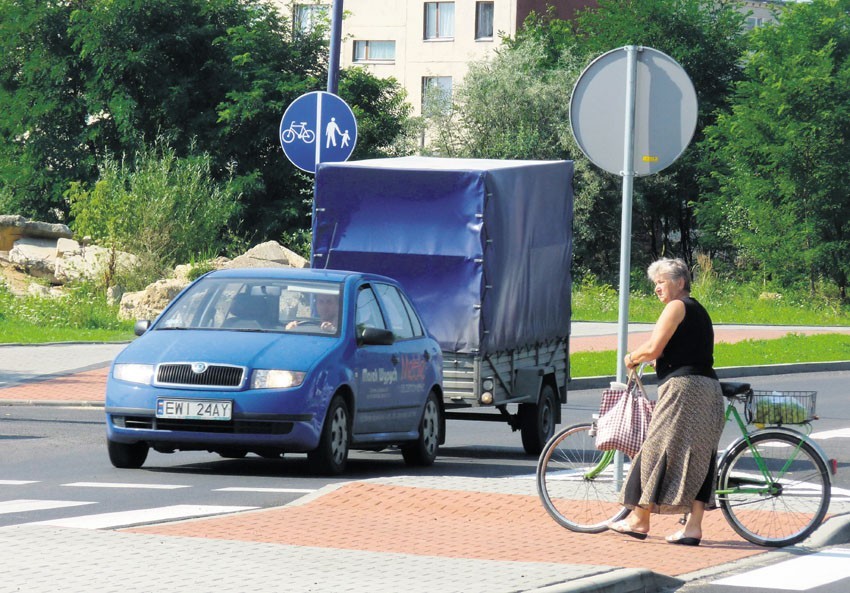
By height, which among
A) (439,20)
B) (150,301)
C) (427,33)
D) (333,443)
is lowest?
(333,443)

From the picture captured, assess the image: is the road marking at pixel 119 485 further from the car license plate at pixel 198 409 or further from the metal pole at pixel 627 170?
the metal pole at pixel 627 170

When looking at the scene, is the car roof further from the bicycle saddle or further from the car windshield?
the bicycle saddle

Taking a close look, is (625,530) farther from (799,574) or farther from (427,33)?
(427,33)

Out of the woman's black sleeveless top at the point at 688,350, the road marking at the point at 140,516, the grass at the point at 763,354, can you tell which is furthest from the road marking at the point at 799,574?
the grass at the point at 763,354

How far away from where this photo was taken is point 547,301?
53.6ft

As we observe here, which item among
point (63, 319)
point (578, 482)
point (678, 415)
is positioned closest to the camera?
point (678, 415)

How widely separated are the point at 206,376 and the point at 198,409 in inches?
9.7

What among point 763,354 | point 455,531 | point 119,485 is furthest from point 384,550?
point 763,354

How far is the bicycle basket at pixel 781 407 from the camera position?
30.3 feet

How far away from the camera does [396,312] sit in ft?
44.4

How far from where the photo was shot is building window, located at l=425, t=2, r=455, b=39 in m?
75.5

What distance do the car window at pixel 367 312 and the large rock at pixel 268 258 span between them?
2082 centimetres

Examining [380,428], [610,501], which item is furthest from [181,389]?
[610,501]

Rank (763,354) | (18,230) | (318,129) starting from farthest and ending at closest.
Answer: (18,230) < (763,354) < (318,129)
